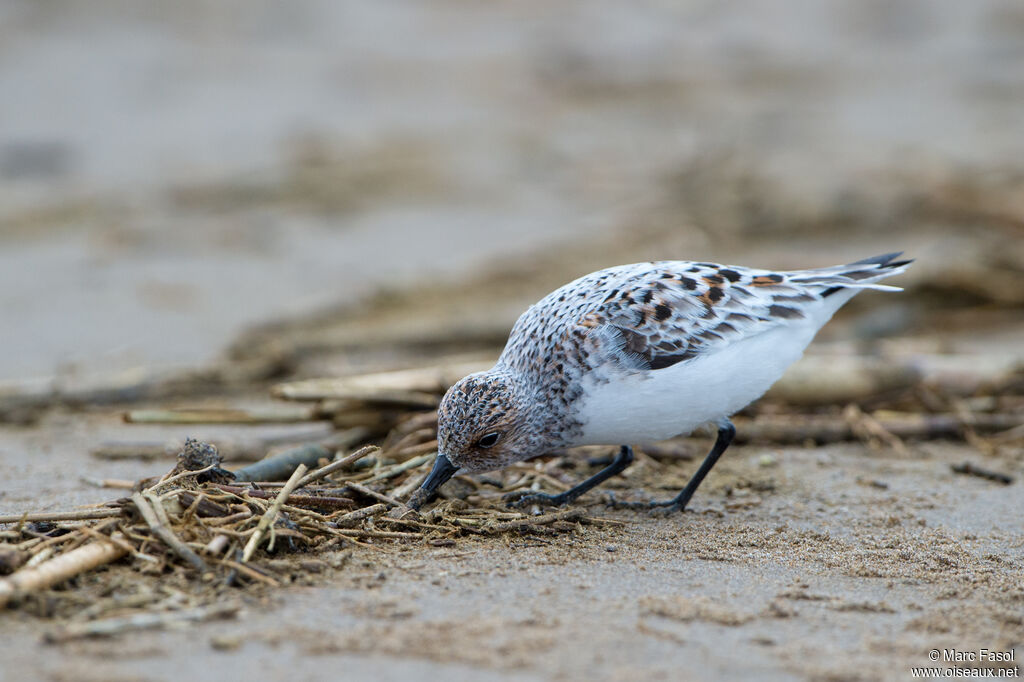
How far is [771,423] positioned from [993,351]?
8.99 feet

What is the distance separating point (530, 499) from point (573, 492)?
9.1 inches

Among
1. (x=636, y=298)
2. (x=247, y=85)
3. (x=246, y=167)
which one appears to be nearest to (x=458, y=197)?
(x=246, y=167)

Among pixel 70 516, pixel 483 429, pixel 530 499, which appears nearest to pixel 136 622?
pixel 70 516

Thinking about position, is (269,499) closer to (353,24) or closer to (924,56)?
(353,24)

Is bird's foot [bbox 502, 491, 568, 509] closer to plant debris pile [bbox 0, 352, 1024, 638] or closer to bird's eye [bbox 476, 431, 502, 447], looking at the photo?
plant debris pile [bbox 0, 352, 1024, 638]

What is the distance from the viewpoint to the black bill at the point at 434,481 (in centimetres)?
439

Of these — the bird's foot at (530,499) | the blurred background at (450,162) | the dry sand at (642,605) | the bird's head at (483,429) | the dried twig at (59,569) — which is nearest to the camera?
the dry sand at (642,605)

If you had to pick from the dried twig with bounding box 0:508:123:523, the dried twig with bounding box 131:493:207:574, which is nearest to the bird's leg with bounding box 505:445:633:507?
the dried twig with bounding box 131:493:207:574

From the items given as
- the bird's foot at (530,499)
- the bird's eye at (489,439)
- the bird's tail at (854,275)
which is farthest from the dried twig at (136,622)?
the bird's tail at (854,275)

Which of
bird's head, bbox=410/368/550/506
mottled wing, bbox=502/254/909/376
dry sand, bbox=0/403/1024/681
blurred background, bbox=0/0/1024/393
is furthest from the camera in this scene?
blurred background, bbox=0/0/1024/393

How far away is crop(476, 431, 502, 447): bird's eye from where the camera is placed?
14.6 ft

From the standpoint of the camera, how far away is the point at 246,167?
12766 mm

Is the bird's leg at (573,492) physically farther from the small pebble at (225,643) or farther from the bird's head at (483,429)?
the small pebble at (225,643)

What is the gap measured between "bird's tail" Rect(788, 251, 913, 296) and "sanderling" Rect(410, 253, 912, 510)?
0.09 m
